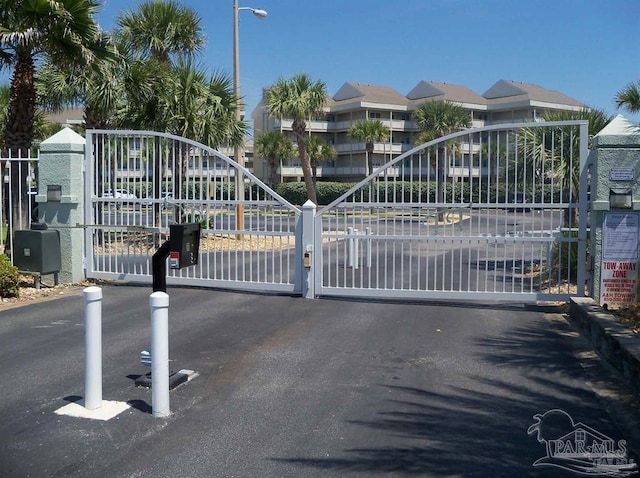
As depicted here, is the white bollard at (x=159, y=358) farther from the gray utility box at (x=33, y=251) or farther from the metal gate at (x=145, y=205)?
the gray utility box at (x=33, y=251)

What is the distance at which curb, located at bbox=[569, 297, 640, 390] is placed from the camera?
637 centimetres

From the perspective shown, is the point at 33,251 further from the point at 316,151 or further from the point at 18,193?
the point at 316,151

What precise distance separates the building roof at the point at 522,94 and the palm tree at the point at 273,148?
2011 cm

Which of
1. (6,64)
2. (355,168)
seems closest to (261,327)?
(6,64)

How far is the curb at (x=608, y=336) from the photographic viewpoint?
6.37 metres

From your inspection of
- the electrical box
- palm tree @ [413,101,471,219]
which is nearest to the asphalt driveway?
the electrical box

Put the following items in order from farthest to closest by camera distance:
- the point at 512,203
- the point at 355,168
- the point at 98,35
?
1. the point at 355,168
2. the point at 98,35
3. the point at 512,203

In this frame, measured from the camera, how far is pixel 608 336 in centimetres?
715

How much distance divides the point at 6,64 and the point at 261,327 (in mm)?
8959

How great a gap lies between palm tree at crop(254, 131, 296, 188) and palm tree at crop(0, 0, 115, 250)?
3822 cm

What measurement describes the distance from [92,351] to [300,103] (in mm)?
34533

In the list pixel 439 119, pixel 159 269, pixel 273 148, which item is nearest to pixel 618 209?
A: pixel 159 269

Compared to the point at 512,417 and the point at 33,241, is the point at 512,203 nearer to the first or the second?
the point at 512,417

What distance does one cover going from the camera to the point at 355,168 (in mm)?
60031
